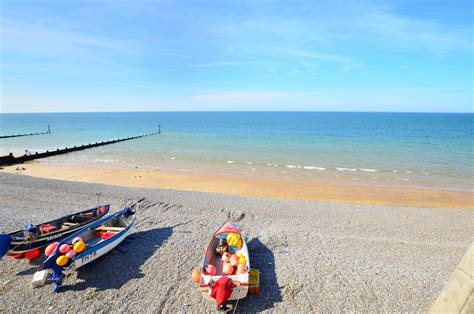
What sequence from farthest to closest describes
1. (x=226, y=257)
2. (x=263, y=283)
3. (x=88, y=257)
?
(x=226, y=257), (x=88, y=257), (x=263, y=283)

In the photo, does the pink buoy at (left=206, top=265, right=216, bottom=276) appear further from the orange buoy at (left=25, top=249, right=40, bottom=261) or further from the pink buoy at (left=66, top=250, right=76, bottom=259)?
the orange buoy at (left=25, top=249, right=40, bottom=261)

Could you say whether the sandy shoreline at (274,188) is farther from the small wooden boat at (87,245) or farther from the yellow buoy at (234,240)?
the yellow buoy at (234,240)

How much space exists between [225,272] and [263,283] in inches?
47.9

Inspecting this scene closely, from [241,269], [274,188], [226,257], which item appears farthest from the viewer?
[274,188]

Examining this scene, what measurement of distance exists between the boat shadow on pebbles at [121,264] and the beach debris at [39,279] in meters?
0.62

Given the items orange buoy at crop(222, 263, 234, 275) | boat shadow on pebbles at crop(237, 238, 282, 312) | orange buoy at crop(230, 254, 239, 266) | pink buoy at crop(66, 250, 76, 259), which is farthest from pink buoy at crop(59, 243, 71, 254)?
boat shadow on pebbles at crop(237, 238, 282, 312)

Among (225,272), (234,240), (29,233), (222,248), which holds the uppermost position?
(29,233)

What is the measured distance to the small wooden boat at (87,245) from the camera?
749 cm

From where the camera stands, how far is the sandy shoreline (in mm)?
16281

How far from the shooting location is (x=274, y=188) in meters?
18.7

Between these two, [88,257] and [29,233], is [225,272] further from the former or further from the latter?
[29,233]

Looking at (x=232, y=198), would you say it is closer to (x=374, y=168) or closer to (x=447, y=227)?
(x=447, y=227)

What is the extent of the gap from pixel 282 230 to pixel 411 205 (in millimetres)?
9175

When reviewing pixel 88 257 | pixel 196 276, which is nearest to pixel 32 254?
pixel 88 257
